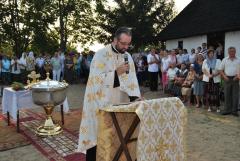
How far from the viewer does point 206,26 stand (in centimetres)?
2061

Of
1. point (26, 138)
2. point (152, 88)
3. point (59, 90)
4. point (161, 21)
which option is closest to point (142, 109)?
point (59, 90)

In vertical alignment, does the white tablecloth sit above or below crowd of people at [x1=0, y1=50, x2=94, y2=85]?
below

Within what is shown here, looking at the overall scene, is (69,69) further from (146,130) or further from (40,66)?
(146,130)

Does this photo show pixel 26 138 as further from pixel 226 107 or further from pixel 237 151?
pixel 226 107

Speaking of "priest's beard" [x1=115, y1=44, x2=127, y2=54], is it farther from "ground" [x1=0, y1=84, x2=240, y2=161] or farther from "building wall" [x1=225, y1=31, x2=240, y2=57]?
"building wall" [x1=225, y1=31, x2=240, y2=57]

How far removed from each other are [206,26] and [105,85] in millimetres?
17497

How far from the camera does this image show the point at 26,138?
7.12m

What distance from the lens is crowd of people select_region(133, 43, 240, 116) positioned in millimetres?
9484

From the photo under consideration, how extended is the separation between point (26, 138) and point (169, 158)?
4.09m

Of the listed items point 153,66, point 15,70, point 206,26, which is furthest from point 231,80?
point 15,70

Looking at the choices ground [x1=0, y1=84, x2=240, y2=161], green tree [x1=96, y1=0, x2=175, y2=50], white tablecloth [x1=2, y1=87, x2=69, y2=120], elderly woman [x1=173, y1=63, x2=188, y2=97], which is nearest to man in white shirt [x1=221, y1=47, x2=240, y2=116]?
ground [x1=0, y1=84, x2=240, y2=161]

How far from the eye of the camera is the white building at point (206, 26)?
1822cm

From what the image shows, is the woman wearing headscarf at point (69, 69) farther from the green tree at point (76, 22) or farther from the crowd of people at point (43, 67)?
the green tree at point (76, 22)

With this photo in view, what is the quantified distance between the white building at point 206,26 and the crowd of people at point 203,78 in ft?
15.6
